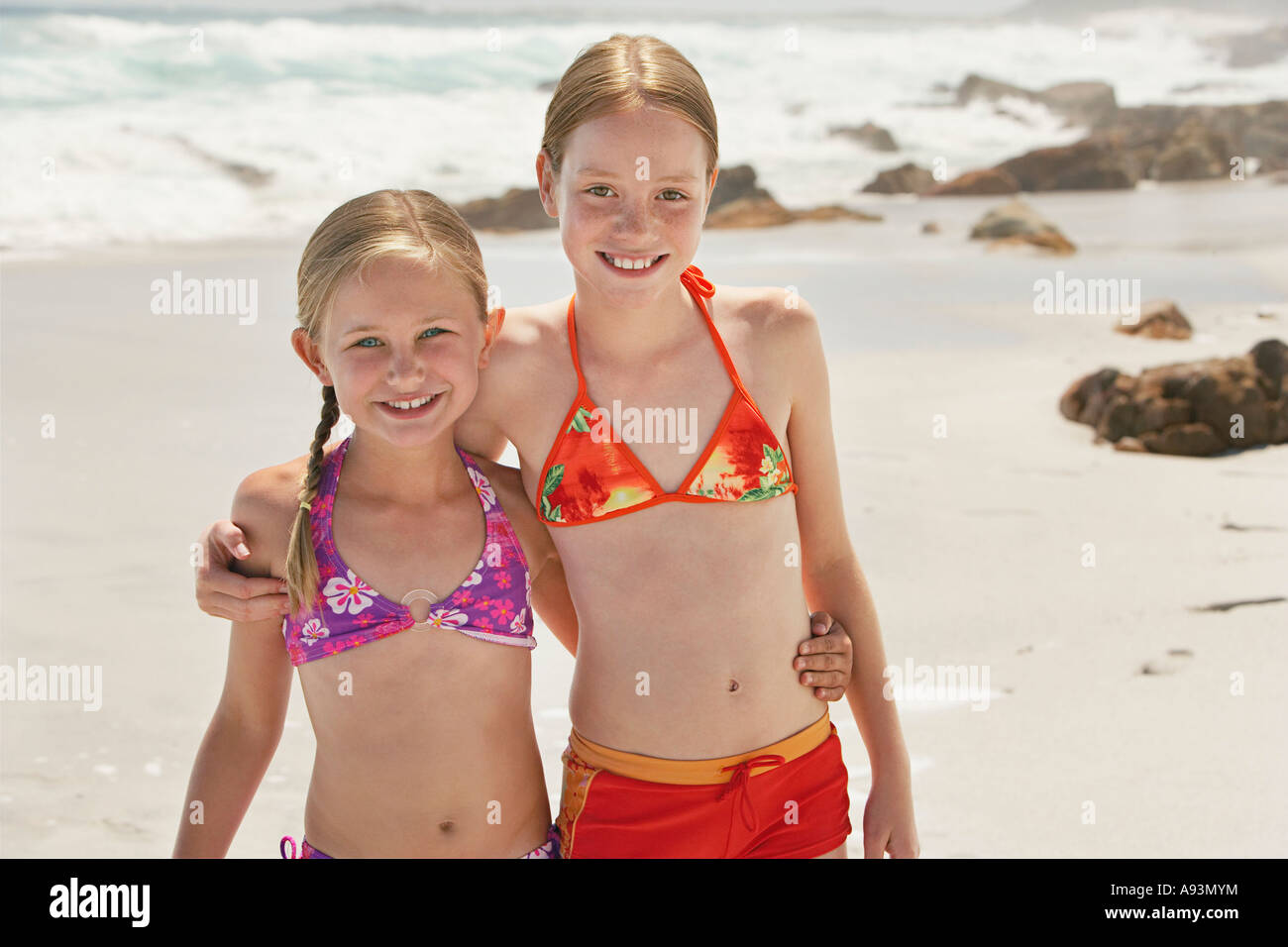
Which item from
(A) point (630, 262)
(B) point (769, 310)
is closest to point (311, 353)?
(A) point (630, 262)

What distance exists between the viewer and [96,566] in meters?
5.08

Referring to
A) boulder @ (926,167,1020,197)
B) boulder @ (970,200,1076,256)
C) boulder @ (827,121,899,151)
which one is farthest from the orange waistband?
boulder @ (827,121,899,151)

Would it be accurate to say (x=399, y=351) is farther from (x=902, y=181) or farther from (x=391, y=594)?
(x=902, y=181)

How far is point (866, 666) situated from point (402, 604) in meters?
0.74

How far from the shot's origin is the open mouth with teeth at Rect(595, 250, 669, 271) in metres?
1.86

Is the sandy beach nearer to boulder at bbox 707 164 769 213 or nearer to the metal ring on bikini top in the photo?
the metal ring on bikini top

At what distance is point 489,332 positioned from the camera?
1.91 metres

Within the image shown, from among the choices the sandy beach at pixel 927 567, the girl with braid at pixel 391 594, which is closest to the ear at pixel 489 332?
the girl with braid at pixel 391 594

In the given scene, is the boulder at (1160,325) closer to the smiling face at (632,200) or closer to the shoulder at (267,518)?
the smiling face at (632,200)

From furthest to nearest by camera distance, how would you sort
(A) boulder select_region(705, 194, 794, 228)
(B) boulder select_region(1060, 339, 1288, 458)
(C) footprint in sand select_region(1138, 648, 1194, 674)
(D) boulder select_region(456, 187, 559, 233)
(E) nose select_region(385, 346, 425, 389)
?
(A) boulder select_region(705, 194, 794, 228), (D) boulder select_region(456, 187, 559, 233), (B) boulder select_region(1060, 339, 1288, 458), (C) footprint in sand select_region(1138, 648, 1194, 674), (E) nose select_region(385, 346, 425, 389)

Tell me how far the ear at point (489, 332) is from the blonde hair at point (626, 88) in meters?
0.24

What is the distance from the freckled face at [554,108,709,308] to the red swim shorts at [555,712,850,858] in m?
0.68

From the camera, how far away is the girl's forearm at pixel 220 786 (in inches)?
73.5

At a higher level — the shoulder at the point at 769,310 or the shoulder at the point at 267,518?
the shoulder at the point at 769,310
